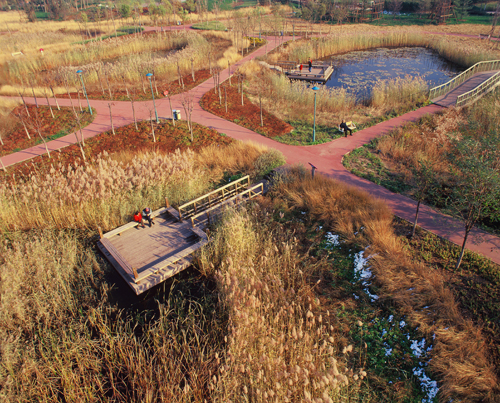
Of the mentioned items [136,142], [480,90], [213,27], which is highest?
[213,27]

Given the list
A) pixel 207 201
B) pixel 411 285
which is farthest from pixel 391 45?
pixel 411 285

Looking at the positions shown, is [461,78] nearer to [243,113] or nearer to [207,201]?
[243,113]

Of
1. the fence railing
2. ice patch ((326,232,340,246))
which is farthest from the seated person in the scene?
the fence railing

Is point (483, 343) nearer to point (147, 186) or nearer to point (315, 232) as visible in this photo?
point (315, 232)

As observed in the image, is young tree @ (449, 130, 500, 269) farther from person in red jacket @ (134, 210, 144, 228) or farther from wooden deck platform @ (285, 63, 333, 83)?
wooden deck platform @ (285, 63, 333, 83)

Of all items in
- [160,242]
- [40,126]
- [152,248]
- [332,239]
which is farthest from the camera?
[40,126]

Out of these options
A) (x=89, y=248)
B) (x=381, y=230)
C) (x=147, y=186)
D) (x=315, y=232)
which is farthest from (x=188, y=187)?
(x=381, y=230)

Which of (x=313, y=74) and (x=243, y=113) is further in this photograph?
(x=313, y=74)

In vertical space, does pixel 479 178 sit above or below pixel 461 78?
above
